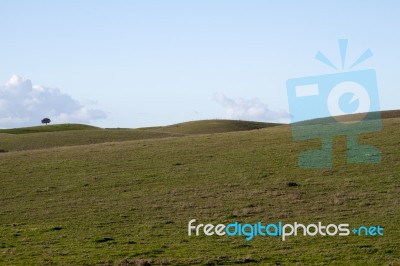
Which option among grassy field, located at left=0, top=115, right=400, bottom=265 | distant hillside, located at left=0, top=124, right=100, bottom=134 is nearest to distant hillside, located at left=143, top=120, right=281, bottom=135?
distant hillside, located at left=0, top=124, right=100, bottom=134

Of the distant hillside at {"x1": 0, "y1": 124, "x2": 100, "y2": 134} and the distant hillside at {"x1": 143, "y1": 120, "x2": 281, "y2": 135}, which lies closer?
the distant hillside at {"x1": 143, "y1": 120, "x2": 281, "y2": 135}

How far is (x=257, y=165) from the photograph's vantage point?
113ft

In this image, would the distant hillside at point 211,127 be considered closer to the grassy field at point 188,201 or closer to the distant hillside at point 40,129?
the distant hillside at point 40,129

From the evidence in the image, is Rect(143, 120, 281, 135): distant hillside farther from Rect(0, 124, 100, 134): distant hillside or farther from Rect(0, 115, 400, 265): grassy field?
Rect(0, 115, 400, 265): grassy field

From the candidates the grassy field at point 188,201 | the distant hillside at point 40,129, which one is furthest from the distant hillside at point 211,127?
the grassy field at point 188,201

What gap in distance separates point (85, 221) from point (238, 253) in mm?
8293

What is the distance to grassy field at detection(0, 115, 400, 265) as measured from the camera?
19500mm

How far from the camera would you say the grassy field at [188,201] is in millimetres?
19500

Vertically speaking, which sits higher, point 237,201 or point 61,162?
point 61,162

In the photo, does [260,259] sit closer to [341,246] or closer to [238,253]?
[238,253]

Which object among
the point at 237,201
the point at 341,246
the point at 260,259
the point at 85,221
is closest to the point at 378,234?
the point at 341,246

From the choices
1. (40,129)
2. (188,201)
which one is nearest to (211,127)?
(40,129)

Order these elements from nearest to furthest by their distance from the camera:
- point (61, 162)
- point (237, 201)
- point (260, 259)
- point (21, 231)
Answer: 1. point (260, 259)
2. point (21, 231)
3. point (237, 201)
4. point (61, 162)

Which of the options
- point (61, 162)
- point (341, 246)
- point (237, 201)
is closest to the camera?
point (341, 246)
